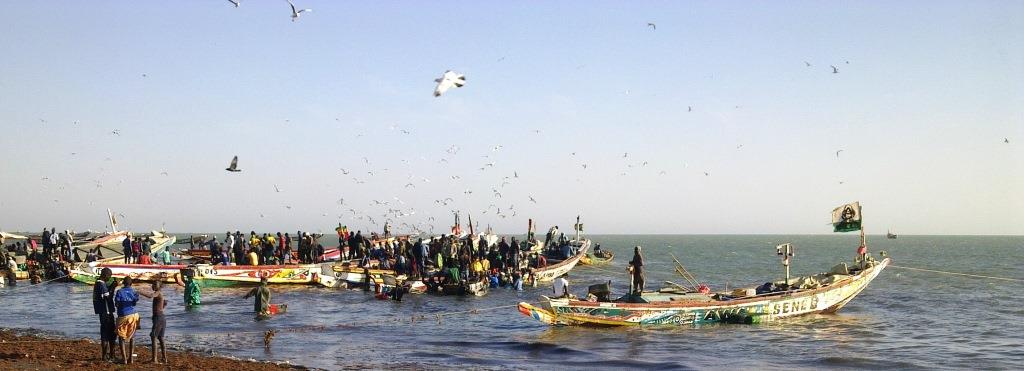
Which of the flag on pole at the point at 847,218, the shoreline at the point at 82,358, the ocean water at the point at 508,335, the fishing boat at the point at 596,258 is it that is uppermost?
the flag on pole at the point at 847,218

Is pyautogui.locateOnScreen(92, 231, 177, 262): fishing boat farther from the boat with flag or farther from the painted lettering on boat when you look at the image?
the painted lettering on boat

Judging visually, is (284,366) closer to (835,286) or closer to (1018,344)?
(835,286)

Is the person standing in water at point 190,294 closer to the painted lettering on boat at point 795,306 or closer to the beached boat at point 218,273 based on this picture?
the beached boat at point 218,273

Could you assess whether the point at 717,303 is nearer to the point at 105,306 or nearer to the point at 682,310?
the point at 682,310

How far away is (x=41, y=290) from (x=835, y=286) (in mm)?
26463

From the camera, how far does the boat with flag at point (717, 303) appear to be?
21.5 metres

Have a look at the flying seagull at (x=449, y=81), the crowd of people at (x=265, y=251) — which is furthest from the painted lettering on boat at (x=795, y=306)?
the crowd of people at (x=265, y=251)

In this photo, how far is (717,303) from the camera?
2258cm

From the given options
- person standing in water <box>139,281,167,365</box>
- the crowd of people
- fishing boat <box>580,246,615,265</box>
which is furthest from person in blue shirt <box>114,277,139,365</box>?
fishing boat <box>580,246,615,265</box>

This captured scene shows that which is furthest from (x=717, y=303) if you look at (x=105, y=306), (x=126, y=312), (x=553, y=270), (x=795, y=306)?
(x=553, y=270)

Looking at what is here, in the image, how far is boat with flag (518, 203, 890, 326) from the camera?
21.5 m

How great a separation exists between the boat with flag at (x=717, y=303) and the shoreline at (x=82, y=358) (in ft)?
27.2

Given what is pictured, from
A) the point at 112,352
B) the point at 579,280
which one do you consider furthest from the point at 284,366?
the point at 579,280

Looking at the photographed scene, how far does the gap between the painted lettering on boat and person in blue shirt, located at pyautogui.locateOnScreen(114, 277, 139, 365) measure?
55.5 feet
